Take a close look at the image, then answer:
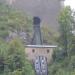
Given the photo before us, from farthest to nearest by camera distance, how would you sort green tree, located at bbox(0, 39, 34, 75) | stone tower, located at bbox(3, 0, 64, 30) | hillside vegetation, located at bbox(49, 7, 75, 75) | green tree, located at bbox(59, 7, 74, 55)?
stone tower, located at bbox(3, 0, 64, 30), green tree, located at bbox(59, 7, 74, 55), hillside vegetation, located at bbox(49, 7, 75, 75), green tree, located at bbox(0, 39, 34, 75)

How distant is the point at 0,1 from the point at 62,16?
1753 millimetres

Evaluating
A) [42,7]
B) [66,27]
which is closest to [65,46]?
[66,27]

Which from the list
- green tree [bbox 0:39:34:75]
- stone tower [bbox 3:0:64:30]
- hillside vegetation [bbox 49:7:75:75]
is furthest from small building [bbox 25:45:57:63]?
stone tower [bbox 3:0:64:30]

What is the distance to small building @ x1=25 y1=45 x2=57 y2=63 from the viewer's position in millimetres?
4012

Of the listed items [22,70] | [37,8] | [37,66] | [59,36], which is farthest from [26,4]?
[22,70]

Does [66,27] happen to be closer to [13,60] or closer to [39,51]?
[39,51]

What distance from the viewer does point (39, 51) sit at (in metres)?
4.02

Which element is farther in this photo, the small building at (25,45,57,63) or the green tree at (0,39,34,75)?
the small building at (25,45,57,63)

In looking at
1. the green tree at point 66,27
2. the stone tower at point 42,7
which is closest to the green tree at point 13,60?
the green tree at point 66,27

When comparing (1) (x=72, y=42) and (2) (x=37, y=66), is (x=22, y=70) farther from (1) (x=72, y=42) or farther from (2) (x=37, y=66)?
(1) (x=72, y=42)

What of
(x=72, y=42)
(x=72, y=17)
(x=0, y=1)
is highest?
(x=0, y=1)

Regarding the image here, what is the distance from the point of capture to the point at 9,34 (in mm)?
4418

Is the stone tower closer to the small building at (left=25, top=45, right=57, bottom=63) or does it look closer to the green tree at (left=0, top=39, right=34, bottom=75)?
Answer: the small building at (left=25, top=45, right=57, bottom=63)

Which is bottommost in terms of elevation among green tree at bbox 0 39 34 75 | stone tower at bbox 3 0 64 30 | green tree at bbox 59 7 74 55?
green tree at bbox 0 39 34 75
